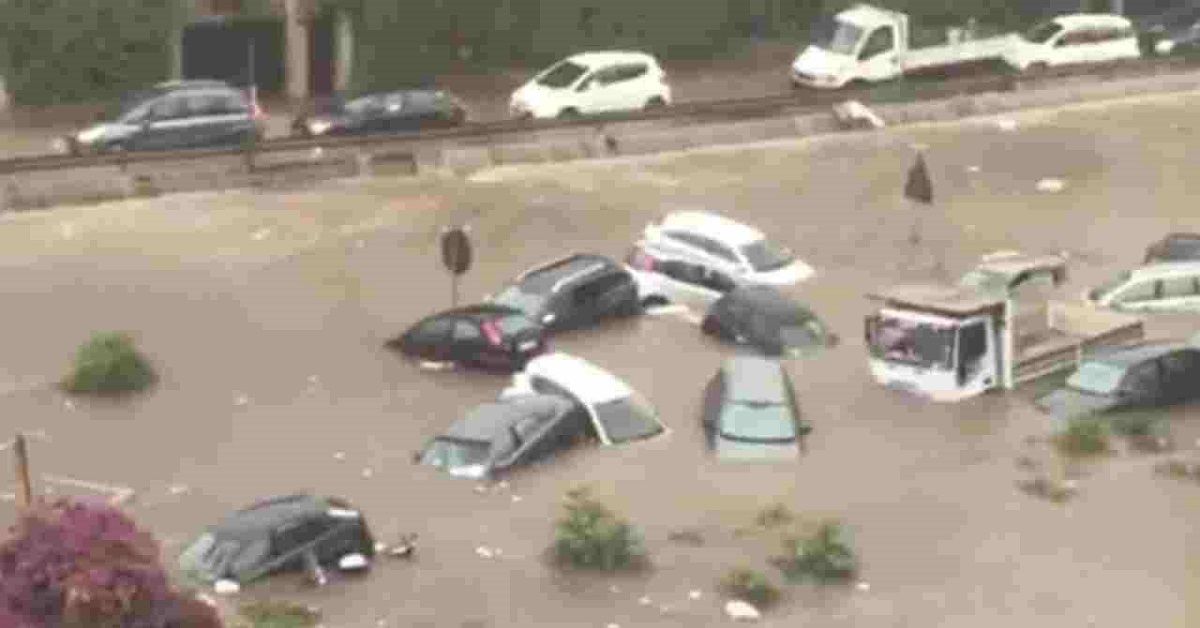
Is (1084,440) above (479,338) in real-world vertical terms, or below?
below

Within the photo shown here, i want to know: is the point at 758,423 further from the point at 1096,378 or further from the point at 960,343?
the point at 1096,378

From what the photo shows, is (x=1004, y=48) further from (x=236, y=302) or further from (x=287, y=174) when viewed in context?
(x=236, y=302)

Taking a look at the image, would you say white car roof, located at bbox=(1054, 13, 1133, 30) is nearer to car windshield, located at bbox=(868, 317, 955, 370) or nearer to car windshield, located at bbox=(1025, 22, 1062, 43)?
car windshield, located at bbox=(1025, 22, 1062, 43)

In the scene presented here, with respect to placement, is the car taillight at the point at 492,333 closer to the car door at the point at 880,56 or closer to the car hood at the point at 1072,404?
the car hood at the point at 1072,404

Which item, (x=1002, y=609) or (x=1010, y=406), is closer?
(x=1002, y=609)

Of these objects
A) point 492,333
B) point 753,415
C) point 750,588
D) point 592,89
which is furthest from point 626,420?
point 592,89

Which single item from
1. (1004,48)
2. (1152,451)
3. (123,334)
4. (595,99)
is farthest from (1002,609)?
(1004,48)

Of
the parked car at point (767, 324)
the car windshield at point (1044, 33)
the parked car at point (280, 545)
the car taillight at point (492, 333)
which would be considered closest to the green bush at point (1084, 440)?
the parked car at point (767, 324)
